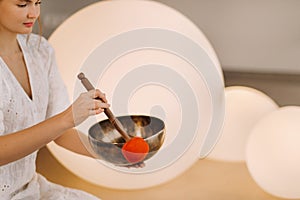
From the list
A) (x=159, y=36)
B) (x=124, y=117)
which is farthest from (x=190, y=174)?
(x=124, y=117)

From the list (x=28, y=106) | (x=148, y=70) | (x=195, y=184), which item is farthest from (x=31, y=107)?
(x=195, y=184)

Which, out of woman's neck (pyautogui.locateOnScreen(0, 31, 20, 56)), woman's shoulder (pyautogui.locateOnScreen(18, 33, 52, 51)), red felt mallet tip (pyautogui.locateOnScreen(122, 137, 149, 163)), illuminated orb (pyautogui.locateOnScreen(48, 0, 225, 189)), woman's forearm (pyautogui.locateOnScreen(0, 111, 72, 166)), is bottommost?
woman's forearm (pyautogui.locateOnScreen(0, 111, 72, 166))

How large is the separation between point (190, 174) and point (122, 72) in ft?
1.25

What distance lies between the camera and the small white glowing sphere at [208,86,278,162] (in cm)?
144

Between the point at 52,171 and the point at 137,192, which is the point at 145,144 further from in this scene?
the point at 52,171

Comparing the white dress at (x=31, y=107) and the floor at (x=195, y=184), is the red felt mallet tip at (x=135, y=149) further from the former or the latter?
the floor at (x=195, y=184)

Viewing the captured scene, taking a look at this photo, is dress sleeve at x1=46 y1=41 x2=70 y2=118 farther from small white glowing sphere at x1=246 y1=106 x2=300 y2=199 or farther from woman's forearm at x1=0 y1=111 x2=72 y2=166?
small white glowing sphere at x1=246 y1=106 x2=300 y2=199

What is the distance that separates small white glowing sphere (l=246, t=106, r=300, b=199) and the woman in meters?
0.43

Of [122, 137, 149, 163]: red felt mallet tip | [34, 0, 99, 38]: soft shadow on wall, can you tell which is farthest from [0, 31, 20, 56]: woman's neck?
[34, 0, 99, 38]: soft shadow on wall

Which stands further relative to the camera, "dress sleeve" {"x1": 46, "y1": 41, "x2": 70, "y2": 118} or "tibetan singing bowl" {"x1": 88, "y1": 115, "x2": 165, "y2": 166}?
"dress sleeve" {"x1": 46, "y1": 41, "x2": 70, "y2": 118}

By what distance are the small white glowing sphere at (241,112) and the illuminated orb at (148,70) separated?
9cm

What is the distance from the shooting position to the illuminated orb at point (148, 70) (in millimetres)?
1178

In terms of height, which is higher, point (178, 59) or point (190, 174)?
point (178, 59)

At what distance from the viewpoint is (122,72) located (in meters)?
1.21
